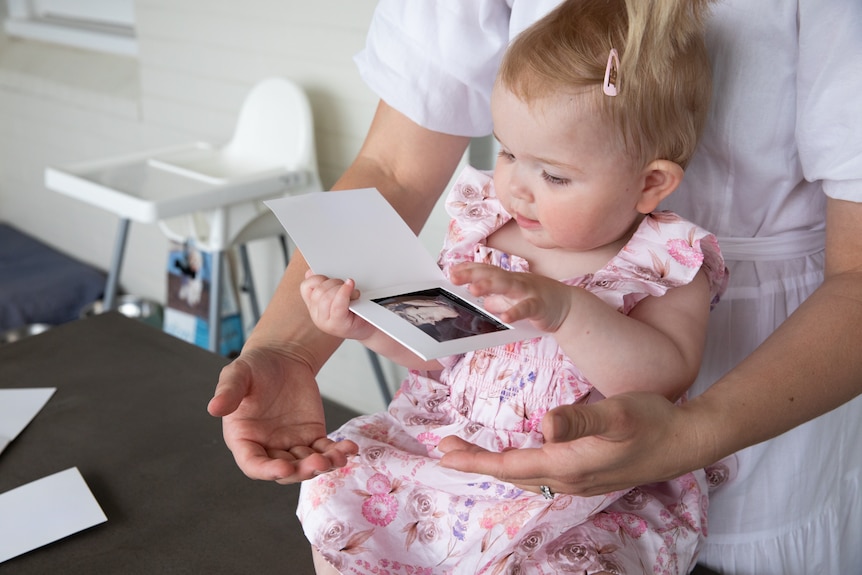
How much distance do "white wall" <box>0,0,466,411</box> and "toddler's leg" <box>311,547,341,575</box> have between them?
1.60 meters

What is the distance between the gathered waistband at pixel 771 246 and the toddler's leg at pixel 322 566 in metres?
0.57

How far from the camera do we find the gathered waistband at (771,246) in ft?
3.37

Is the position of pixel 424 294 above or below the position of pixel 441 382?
above

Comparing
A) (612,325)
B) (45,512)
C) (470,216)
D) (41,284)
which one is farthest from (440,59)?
(41,284)

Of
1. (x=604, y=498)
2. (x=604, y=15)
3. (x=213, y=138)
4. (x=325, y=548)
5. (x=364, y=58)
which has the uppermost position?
(x=604, y=15)

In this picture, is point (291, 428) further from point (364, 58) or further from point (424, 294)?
point (364, 58)

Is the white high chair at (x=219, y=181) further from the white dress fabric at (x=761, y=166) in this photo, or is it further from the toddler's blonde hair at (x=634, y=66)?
the toddler's blonde hair at (x=634, y=66)

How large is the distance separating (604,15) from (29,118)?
378 centimetres

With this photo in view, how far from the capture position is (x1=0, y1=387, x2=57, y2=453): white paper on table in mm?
1271

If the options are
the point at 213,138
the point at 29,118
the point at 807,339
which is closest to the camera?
the point at 807,339

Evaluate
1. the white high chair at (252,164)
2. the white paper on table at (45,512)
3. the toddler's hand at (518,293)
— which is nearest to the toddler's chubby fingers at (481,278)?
the toddler's hand at (518,293)

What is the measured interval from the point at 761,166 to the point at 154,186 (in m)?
1.87

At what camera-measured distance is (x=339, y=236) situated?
96 cm

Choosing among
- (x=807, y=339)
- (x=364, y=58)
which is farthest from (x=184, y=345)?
(x=807, y=339)
